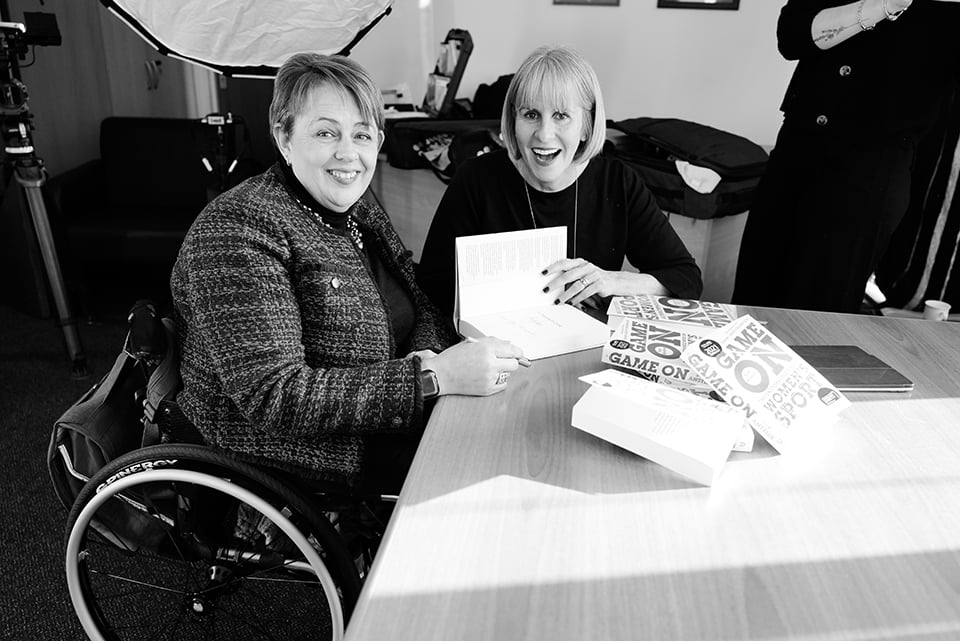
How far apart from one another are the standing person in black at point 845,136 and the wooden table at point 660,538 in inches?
34.4

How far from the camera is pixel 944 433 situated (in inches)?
40.5

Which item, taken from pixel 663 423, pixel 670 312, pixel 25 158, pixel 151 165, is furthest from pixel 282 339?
pixel 151 165

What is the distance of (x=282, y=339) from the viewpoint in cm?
109

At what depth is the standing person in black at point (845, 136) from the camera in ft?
5.49

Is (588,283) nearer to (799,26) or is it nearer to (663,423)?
(663,423)

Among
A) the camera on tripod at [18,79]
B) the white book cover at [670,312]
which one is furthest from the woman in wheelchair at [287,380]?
the camera on tripod at [18,79]

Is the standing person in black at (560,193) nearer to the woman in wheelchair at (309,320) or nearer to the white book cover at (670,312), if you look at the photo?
the white book cover at (670,312)

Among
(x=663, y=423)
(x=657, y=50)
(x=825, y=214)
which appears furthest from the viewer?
(x=657, y=50)

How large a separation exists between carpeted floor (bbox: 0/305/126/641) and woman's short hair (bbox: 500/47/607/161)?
1.48 meters

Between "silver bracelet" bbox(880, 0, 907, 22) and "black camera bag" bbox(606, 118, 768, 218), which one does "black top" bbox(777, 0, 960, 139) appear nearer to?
"silver bracelet" bbox(880, 0, 907, 22)

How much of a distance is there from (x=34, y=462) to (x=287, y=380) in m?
1.53

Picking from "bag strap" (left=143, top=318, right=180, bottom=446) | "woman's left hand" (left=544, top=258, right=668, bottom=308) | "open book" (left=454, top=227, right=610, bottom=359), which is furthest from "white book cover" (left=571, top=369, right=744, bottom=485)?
"bag strap" (left=143, top=318, right=180, bottom=446)

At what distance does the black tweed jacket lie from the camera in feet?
3.50

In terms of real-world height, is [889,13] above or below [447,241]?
above
